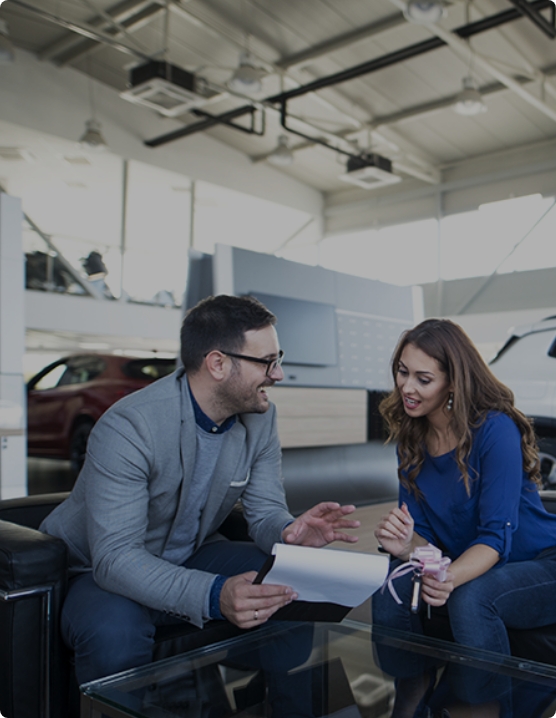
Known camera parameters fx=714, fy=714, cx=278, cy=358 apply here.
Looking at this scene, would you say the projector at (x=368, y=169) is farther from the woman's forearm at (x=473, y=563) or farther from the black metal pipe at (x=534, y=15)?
the woman's forearm at (x=473, y=563)

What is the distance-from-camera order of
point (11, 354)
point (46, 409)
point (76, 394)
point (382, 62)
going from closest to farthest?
point (11, 354)
point (76, 394)
point (46, 409)
point (382, 62)

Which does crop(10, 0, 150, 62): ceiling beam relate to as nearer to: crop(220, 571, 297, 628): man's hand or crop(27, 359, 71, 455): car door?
crop(27, 359, 71, 455): car door

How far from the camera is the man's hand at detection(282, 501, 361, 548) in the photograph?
184 centimetres

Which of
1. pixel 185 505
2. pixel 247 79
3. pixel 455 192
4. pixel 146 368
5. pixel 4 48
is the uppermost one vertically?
pixel 455 192

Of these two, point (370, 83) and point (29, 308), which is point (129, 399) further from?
point (370, 83)

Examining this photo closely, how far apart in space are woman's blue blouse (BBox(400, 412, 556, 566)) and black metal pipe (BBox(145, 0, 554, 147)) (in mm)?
6493

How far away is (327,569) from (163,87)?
6.86 meters

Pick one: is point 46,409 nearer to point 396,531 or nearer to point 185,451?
point 185,451

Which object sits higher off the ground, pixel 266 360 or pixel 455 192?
pixel 455 192

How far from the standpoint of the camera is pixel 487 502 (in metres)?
1.87

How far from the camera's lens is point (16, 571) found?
1.65 m

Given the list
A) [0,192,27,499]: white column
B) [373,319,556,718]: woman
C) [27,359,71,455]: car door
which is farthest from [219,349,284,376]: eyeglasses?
[27,359,71,455]: car door

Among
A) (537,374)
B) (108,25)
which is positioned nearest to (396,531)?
(537,374)

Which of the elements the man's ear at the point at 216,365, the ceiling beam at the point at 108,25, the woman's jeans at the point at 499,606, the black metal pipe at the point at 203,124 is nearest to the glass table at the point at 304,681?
the woman's jeans at the point at 499,606
